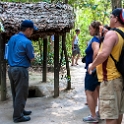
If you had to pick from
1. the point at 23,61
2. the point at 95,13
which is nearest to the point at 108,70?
the point at 23,61

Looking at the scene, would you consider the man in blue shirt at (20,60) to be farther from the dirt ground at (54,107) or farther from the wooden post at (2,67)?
the wooden post at (2,67)

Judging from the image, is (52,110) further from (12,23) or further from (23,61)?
(12,23)

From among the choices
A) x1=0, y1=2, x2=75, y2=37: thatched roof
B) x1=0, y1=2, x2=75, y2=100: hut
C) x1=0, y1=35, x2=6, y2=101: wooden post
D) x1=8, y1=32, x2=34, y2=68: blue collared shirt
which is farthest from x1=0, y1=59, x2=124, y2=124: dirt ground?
x1=0, y1=2, x2=75, y2=37: thatched roof

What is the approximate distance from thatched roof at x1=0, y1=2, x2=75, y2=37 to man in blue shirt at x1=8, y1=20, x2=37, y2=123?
84cm

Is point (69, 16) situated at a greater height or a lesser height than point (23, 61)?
greater

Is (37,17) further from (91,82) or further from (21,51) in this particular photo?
(91,82)

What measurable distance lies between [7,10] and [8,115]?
7.44 feet

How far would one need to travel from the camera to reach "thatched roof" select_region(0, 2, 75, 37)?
222 inches

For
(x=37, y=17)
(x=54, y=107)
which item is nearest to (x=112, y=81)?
(x=54, y=107)

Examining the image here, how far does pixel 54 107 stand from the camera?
234 inches

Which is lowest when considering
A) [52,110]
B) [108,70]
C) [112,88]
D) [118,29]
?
[52,110]

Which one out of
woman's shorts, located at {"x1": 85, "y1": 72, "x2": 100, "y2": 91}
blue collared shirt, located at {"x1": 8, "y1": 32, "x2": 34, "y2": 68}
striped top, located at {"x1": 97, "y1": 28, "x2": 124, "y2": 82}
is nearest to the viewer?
striped top, located at {"x1": 97, "y1": 28, "x2": 124, "y2": 82}

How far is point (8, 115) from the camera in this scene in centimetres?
546

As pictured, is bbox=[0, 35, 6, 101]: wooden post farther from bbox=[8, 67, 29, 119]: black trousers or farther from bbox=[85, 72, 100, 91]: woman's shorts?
bbox=[85, 72, 100, 91]: woman's shorts
